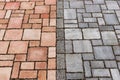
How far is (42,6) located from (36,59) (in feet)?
5.75

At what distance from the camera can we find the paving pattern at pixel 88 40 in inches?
143

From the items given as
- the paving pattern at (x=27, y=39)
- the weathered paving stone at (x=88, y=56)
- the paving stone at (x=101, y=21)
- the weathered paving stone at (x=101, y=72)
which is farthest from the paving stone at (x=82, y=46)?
the paving stone at (x=101, y=21)

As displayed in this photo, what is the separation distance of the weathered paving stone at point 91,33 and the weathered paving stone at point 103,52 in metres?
0.31

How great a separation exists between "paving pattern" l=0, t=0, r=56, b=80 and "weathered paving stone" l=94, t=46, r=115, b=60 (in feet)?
2.37

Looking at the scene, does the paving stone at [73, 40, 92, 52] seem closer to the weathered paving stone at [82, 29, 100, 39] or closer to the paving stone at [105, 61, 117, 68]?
the weathered paving stone at [82, 29, 100, 39]

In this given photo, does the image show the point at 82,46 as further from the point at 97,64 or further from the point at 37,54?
the point at 37,54

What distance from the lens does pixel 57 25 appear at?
4.62 metres

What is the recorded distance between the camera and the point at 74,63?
377 cm

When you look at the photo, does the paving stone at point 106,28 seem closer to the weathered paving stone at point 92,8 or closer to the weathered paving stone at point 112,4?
the weathered paving stone at point 92,8

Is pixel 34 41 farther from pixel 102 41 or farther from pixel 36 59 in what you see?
pixel 102 41

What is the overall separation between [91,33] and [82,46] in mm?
436

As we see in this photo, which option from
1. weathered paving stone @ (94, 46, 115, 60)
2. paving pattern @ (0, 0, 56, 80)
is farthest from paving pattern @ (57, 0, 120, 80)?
paving pattern @ (0, 0, 56, 80)

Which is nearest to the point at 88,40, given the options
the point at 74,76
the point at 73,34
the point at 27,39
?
the point at 73,34

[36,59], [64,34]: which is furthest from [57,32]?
[36,59]
